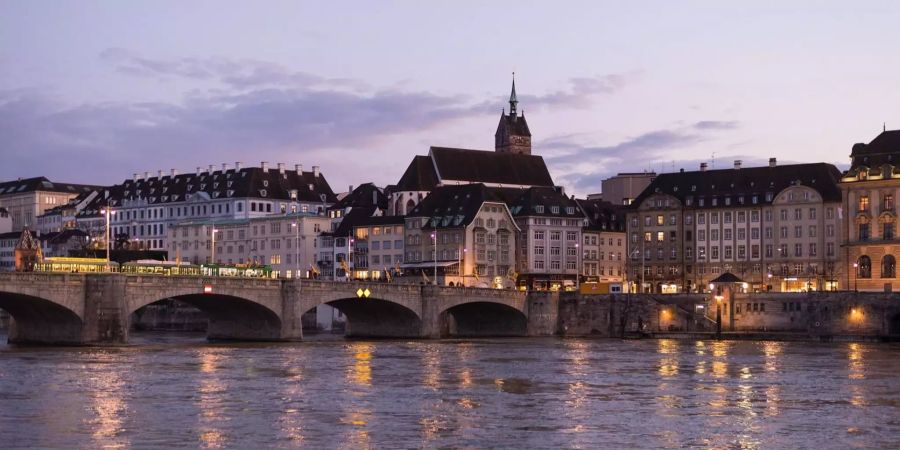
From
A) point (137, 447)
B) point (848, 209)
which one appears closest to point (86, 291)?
point (137, 447)

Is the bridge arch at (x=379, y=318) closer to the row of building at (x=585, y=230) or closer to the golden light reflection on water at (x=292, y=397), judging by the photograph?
the row of building at (x=585, y=230)

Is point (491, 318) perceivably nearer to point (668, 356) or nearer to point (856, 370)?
point (668, 356)

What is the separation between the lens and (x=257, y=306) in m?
104

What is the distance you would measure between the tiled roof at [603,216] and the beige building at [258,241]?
29776 mm

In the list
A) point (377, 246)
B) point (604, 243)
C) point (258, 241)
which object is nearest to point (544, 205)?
point (604, 243)

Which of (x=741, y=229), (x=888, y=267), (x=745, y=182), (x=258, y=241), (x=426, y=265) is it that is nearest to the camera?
(x=888, y=267)

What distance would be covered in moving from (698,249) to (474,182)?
28.6 meters

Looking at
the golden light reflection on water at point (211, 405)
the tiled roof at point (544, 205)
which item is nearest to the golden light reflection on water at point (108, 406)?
the golden light reflection on water at point (211, 405)

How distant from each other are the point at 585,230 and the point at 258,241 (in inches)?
1535

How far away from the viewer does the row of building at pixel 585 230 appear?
13350 centimetres

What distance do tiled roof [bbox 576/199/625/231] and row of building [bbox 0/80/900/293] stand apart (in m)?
0.17

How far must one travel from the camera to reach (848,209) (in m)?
133

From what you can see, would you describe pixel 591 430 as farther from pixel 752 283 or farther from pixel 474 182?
pixel 474 182

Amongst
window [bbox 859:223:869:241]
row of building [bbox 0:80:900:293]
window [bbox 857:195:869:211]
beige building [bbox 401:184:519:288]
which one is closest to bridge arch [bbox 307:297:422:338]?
row of building [bbox 0:80:900:293]
